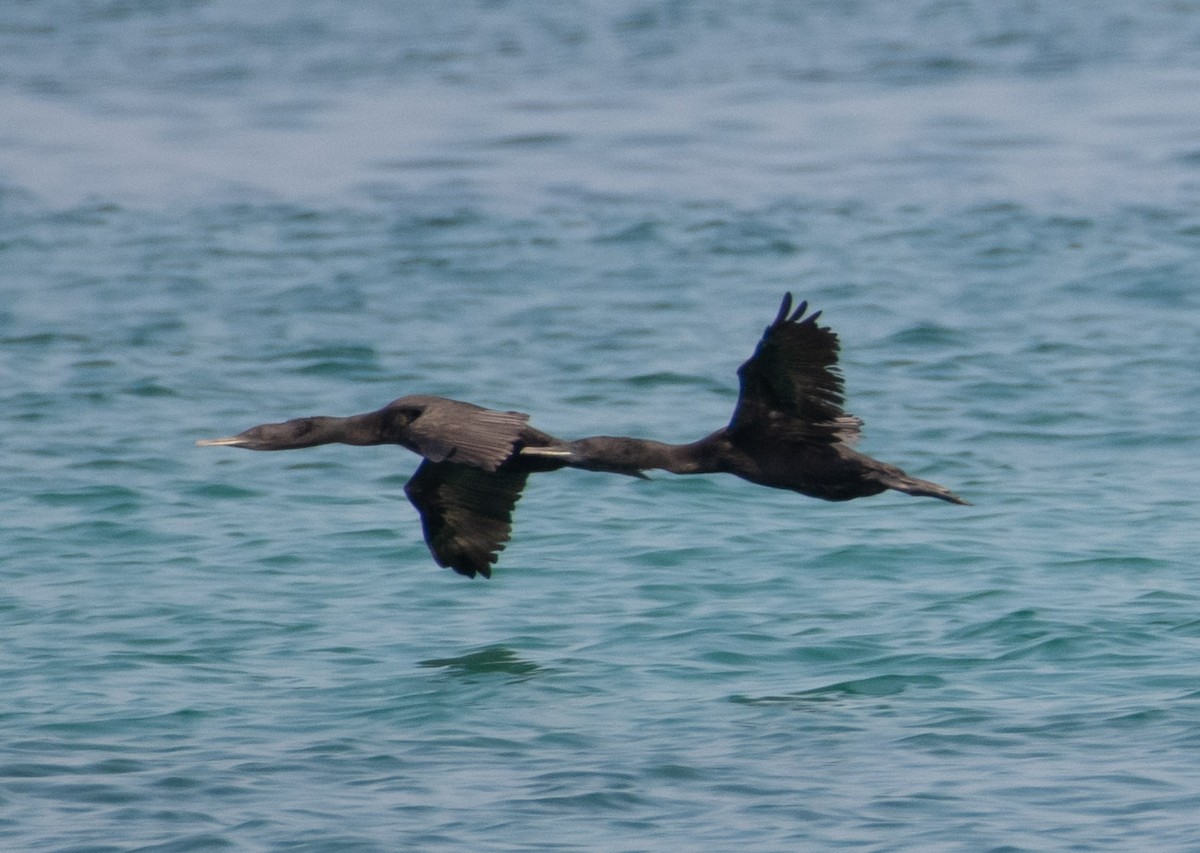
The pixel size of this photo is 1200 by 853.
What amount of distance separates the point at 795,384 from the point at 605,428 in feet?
18.0

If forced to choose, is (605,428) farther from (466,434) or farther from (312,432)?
(466,434)

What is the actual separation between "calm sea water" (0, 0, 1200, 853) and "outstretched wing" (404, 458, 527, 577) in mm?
433

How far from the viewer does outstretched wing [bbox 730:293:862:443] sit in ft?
27.3

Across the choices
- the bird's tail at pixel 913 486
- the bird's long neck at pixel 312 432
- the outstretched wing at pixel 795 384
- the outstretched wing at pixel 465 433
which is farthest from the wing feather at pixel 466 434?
the bird's tail at pixel 913 486

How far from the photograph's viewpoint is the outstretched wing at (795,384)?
27.3ft

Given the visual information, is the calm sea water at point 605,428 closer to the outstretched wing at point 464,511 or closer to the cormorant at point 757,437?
the outstretched wing at point 464,511

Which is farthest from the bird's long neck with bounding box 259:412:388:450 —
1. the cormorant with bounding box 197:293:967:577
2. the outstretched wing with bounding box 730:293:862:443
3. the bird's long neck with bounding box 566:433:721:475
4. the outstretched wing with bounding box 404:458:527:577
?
the outstretched wing with bounding box 730:293:862:443

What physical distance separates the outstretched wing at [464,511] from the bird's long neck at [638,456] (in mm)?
875

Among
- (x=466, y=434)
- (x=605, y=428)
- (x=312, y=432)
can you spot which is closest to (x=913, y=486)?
(x=466, y=434)

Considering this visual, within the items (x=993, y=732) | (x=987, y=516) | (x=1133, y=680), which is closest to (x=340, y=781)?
(x=993, y=732)

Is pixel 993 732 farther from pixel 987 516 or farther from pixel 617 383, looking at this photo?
pixel 617 383

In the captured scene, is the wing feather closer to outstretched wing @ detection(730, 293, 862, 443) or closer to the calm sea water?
outstretched wing @ detection(730, 293, 862, 443)

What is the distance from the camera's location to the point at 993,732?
28.1ft

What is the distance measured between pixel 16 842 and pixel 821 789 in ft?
9.55
